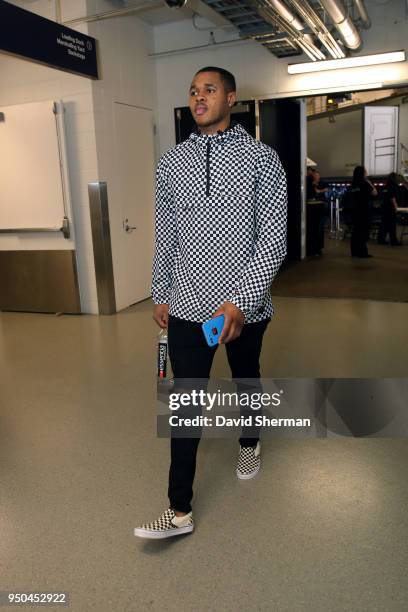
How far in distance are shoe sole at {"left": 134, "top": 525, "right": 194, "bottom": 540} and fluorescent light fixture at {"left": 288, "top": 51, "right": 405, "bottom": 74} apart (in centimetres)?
516

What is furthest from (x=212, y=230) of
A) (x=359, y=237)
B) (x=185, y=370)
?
(x=359, y=237)

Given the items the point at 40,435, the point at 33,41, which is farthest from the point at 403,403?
the point at 33,41

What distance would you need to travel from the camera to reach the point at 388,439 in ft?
8.81

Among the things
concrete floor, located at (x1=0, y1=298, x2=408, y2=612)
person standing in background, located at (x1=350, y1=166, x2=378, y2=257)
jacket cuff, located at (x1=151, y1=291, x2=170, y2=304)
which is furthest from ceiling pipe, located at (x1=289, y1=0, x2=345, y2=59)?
jacket cuff, located at (x1=151, y1=291, x2=170, y2=304)

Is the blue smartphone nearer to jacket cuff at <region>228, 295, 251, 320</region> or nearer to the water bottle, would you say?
jacket cuff at <region>228, 295, 251, 320</region>

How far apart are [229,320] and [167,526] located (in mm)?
815

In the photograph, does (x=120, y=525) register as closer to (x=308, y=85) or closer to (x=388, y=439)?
(x=388, y=439)

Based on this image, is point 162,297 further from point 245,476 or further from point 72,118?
point 72,118

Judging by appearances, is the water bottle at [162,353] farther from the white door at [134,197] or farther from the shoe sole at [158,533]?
the white door at [134,197]

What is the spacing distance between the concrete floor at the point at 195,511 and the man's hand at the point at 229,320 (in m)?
0.78

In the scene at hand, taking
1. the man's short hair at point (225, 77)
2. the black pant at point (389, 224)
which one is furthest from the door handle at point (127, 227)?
the black pant at point (389, 224)

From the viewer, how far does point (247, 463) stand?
93.7 inches

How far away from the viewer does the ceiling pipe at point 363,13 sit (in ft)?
15.5

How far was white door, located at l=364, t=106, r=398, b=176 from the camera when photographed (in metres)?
14.0
